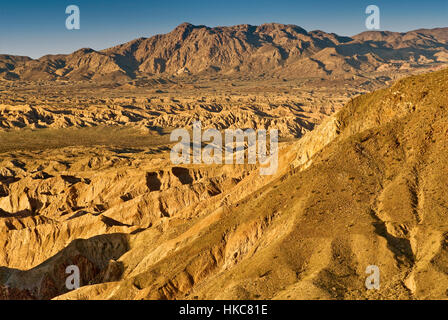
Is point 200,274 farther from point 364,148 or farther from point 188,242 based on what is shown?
point 364,148

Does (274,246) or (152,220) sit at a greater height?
(274,246)

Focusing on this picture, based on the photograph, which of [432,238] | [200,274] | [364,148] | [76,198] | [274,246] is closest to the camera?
[432,238]

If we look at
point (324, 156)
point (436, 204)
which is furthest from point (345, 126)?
point (436, 204)

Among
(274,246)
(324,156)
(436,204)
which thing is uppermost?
(324,156)

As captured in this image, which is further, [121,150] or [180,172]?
[121,150]
